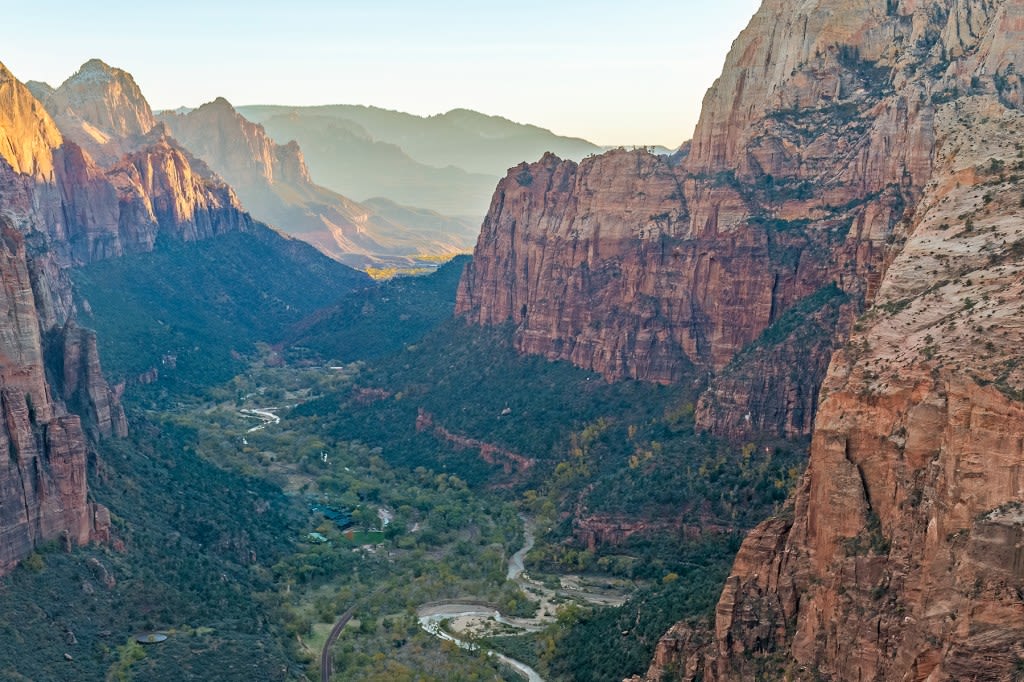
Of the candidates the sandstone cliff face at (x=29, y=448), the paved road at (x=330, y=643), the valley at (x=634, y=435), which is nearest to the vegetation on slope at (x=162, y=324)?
the valley at (x=634, y=435)

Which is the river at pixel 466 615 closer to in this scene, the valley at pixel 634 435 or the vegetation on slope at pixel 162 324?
the valley at pixel 634 435

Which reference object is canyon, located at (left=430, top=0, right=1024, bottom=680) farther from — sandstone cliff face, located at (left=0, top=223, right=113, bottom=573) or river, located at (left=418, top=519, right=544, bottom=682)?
sandstone cliff face, located at (left=0, top=223, right=113, bottom=573)

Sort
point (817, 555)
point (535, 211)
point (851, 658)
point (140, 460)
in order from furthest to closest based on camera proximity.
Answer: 1. point (535, 211)
2. point (140, 460)
3. point (817, 555)
4. point (851, 658)

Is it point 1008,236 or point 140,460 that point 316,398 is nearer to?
point 140,460

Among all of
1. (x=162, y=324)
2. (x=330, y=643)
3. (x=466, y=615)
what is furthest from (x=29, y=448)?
(x=162, y=324)

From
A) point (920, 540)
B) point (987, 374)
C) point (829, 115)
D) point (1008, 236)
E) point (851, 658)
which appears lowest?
point (851, 658)

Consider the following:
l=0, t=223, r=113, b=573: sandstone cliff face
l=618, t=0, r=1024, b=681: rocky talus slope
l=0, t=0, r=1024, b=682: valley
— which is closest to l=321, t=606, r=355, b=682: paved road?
l=0, t=0, r=1024, b=682: valley

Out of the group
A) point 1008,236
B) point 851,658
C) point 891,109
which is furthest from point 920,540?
point 891,109
